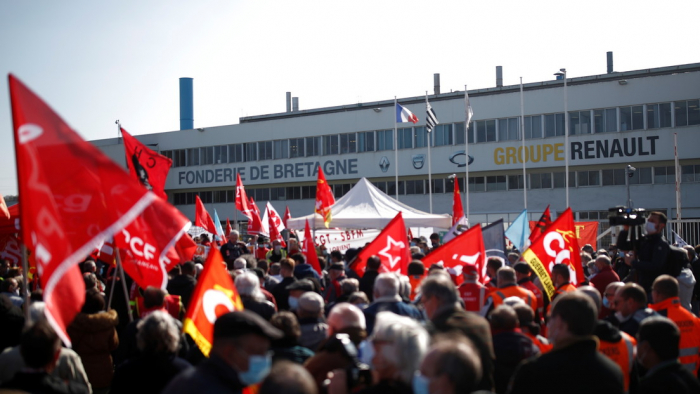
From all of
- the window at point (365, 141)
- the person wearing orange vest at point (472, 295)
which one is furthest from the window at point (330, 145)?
the person wearing orange vest at point (472, 295)

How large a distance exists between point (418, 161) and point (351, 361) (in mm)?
44541

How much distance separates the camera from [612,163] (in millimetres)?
43938

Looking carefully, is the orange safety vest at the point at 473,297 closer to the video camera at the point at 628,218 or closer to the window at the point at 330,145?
the video camera at the point at 628,218

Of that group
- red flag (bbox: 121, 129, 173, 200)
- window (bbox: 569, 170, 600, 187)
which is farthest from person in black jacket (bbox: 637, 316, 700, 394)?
window (bbox: 569, 170, 600, 187)

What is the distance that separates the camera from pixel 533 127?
4597cm

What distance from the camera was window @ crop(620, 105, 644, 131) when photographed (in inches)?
1695

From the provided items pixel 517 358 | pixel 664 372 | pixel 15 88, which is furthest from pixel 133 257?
pixel 664 372

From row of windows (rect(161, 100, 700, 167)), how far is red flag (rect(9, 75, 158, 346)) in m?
37.7

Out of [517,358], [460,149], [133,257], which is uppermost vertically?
[460,149]

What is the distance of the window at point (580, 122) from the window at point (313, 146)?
1867 cm

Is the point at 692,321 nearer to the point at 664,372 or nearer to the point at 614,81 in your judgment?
the point at 664,372

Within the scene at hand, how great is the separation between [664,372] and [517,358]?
3.64ft

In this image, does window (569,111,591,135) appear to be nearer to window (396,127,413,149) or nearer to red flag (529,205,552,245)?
window (396,127,413,149)

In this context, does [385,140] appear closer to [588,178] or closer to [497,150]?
[497,150]
